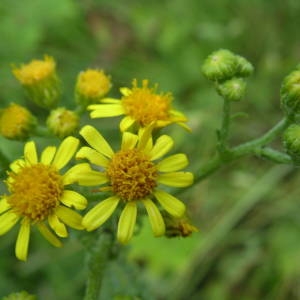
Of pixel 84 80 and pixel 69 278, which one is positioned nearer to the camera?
pixel 84 80

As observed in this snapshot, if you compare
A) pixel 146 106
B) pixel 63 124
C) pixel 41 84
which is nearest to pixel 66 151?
pixel 63 124

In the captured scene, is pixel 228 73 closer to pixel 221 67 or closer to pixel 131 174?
pixel 221 67

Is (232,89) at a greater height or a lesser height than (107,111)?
greater

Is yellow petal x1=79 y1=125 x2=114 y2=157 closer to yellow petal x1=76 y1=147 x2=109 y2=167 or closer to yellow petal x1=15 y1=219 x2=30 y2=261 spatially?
yellow petal x1=76 y1=147 x2=109 y2=167

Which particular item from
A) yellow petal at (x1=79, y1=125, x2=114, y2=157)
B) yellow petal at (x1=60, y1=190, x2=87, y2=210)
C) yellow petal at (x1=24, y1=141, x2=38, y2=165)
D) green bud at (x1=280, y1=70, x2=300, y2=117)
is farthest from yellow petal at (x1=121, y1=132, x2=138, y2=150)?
green bud at (x1=280, y1=70, x2=300, y2=117)

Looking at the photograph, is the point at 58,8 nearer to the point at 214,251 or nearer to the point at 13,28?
the point at 13,28

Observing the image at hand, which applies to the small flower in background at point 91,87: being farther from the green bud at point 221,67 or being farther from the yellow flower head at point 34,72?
the green bud at point 221,67

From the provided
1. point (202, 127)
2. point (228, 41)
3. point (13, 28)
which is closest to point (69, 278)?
point (202, 127)
